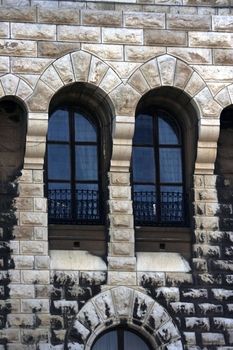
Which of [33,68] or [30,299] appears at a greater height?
[33,68]

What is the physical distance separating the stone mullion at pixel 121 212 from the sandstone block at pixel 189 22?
1.63 metres

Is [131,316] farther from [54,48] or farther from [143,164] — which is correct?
[54,48]

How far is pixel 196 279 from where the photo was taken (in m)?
24.6

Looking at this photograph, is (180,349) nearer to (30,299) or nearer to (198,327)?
(198,327)

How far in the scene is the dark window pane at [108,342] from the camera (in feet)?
79.8

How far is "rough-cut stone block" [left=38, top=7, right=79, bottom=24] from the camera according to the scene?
24.8m

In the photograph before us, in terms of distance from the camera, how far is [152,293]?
24.5m

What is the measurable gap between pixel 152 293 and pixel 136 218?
1.17 meters

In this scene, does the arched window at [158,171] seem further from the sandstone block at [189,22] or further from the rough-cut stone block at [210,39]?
the sandstone block at [189,22]

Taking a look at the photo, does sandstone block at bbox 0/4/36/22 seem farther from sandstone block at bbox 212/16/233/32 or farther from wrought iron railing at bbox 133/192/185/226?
wrought iron railing at bbox 133/192/185/226

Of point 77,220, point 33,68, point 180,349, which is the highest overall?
point 33,68

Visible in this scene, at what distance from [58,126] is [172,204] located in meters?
2.04

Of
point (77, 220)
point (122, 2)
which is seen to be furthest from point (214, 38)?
point (77, 220)

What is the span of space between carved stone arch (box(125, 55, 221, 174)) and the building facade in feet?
0.07
